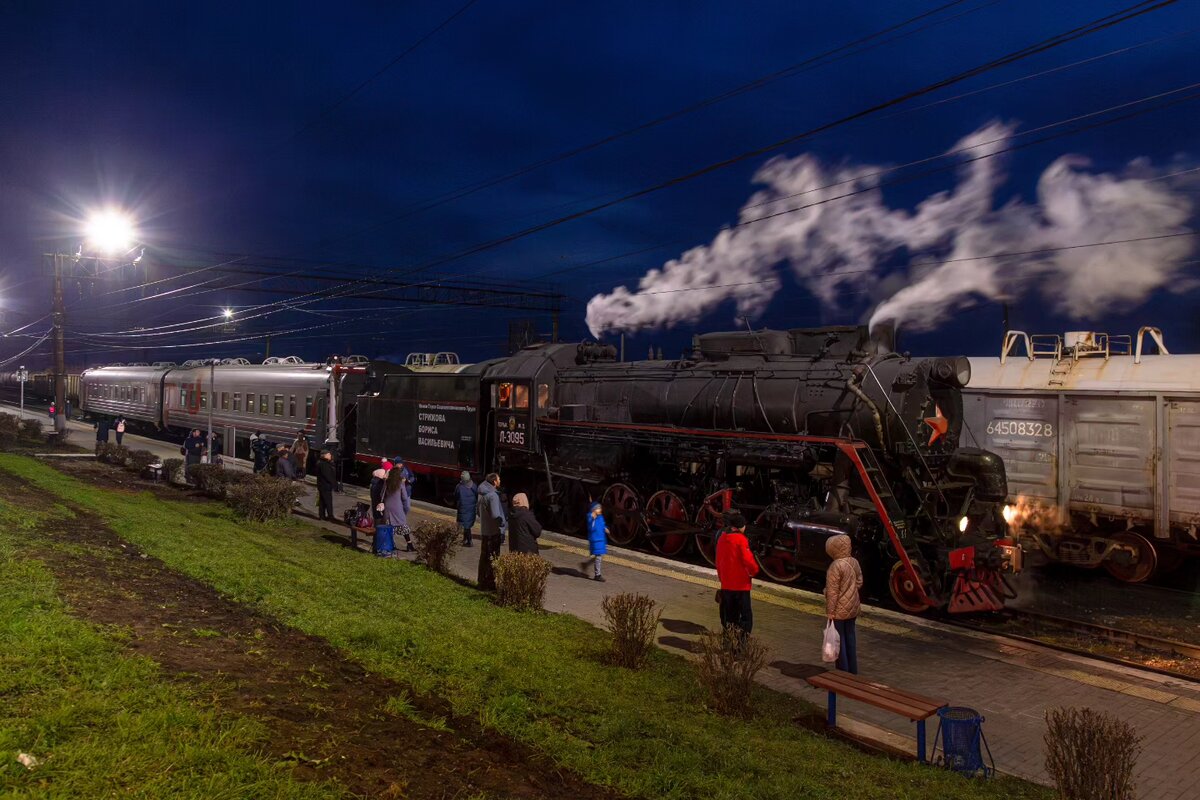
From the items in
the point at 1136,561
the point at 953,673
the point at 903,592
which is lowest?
the point at 953,673

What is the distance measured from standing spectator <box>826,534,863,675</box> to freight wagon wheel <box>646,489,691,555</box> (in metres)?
5.75

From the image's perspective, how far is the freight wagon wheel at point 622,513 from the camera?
1468 cm

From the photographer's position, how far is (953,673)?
27.2ft

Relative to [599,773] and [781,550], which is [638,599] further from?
[781,550]

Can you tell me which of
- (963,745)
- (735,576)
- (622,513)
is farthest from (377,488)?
(963,745)

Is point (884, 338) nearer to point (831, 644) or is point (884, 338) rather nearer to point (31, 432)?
point (831, 644)

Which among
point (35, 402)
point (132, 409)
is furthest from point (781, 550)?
point (35, 402)

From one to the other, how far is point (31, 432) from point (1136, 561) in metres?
36.1

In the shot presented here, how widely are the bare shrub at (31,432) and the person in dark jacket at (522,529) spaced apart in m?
26.7

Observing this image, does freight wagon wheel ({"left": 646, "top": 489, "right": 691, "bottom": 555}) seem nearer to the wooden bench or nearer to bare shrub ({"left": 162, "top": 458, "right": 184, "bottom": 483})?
the wooden bench

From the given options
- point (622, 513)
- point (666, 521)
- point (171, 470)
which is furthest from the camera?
point (171, 470)

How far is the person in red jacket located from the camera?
27.2ft

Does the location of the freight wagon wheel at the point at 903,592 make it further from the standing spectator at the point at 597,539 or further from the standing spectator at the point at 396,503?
the standing spectator at the point at 396,503

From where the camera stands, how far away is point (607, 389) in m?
16.2
